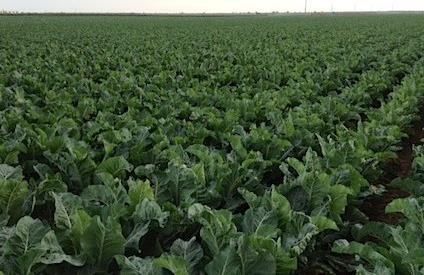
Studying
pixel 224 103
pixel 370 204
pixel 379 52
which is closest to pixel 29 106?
pixel 224 103

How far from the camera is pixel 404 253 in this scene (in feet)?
8.57

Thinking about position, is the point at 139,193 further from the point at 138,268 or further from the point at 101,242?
the point at 138,268

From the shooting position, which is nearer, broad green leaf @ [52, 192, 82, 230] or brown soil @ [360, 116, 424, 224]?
broad green leaf @ [52, 192, 82, 230]

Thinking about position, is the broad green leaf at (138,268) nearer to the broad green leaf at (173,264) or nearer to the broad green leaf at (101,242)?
the broad green leaf at (173,264)

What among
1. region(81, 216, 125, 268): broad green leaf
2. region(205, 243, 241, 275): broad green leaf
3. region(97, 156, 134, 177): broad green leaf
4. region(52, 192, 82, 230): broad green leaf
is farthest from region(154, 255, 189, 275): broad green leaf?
region(97, 156, 134, 177): broad green leaf

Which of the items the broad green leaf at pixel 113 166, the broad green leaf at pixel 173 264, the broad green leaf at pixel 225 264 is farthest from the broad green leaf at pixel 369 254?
the broad green leaf at pixel 113 166

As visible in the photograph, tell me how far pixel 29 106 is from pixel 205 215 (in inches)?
170

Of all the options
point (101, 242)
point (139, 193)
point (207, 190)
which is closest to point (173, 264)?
point (101, 242)

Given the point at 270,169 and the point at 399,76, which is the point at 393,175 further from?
the point at 399,76

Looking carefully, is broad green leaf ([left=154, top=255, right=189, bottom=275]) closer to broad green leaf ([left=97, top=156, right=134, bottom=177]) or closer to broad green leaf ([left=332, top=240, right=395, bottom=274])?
broad green leaf ([left=332, top=240, right=395, bottom=274])

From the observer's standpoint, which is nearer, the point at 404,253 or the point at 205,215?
the point at 404,253

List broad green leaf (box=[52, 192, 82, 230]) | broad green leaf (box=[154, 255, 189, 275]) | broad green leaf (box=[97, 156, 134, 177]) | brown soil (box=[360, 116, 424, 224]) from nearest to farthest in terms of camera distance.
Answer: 1. broad green leaf (box=[154, 255, 189, 275])
2. broad green leaf (box=[52, 192, 82, 230])
3. broad green leaf (box=[97, 156, 134, 177])
4. brown soil (box=[360, 116, 424, 224])

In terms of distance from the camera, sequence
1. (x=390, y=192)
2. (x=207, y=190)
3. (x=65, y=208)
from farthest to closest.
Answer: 1. (x=390, y=192)
2. (x=207, y=190)
3. (x=65, y=208)

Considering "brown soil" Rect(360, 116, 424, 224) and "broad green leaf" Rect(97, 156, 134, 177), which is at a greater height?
"broad green leaf" Rect(97, 156, 134, 177)
